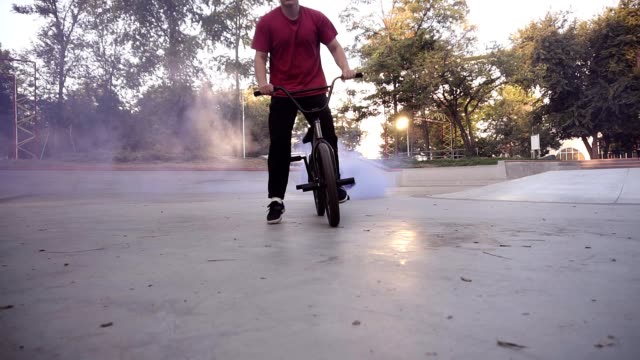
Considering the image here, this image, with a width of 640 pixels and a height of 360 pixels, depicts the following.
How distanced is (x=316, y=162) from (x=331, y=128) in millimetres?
400

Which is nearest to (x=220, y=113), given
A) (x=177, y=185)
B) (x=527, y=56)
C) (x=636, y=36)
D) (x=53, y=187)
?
(x=177, y=185)

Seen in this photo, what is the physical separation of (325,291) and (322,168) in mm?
2031

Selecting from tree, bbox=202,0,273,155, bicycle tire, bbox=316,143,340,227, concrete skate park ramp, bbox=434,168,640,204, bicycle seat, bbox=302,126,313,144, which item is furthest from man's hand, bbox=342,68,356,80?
tree, bbox=202,0,273,155

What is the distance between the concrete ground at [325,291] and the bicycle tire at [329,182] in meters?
0.11

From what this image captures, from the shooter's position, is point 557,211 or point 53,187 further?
point 53,187

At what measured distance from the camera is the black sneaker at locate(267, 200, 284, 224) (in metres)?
3.59

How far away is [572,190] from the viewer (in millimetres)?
6281

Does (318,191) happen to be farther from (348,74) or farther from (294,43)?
(294,43)

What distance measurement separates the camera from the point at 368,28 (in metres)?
25.7

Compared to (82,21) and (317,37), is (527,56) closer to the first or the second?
(82,21)

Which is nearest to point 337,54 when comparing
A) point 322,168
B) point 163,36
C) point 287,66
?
point 287,66

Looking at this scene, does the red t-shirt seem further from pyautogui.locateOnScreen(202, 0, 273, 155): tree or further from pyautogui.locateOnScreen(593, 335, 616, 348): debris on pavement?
pyautogui.locateOnScreen(202, 0, 273, 155): tree

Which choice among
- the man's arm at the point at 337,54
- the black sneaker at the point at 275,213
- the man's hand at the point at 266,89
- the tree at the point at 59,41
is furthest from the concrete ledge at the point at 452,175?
the man's hand at the point at 266,89

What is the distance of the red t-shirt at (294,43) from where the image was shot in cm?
374
